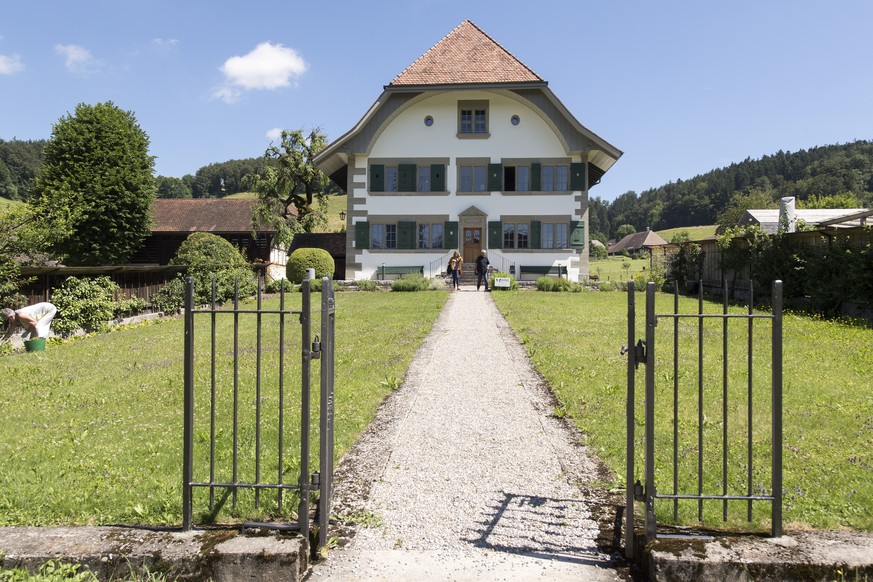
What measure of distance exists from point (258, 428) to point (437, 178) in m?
26.2

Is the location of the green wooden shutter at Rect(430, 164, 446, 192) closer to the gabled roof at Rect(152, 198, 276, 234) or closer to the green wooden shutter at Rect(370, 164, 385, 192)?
the green wooden shutter at Rect(370, 164, 385, 192)

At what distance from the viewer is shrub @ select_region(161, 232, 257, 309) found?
1959 cm

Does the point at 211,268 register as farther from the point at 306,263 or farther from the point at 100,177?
the point at 100,177

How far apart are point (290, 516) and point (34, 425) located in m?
4.04

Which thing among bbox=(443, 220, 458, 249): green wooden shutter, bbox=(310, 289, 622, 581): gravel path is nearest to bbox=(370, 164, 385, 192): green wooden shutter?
bbox=(443, 220, 458, 249): green wooden shutter

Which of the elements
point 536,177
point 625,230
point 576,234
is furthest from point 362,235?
point 625,230

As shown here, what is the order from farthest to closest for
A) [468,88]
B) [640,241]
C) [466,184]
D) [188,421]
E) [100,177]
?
1. [640,241]
2. [100,177]
3. [466,184]
4. [468,88]
5. [188,421]

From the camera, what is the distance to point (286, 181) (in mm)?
40750

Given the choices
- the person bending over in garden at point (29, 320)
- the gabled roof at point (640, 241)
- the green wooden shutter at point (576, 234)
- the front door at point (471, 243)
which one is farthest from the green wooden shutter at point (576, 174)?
the gabled roof at point (640, 241)

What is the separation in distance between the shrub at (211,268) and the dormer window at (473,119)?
1271cm

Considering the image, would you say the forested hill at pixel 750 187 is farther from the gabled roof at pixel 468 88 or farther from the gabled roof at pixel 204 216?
the gabled roof at pixel 204 216

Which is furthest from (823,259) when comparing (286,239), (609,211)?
(609,211)

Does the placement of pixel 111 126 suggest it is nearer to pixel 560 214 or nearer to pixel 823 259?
pixel 560 214

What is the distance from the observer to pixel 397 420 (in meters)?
6.42
